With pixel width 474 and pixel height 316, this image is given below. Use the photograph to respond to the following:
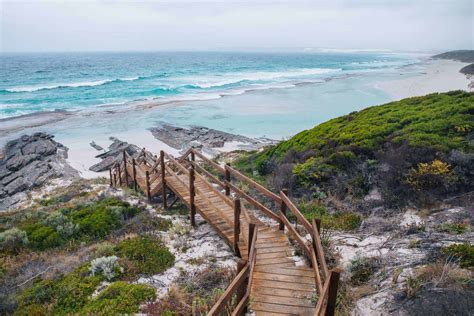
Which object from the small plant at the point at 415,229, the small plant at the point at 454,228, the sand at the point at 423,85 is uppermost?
the sand at the point at 423,85

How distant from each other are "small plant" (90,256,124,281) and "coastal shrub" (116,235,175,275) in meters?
0.37

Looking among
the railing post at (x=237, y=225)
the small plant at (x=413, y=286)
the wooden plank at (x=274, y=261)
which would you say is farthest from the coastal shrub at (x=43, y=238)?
the small plant at (x=413, y=286)

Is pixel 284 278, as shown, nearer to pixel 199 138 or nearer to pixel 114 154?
pixel 114 154

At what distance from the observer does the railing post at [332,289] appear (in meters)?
3.68

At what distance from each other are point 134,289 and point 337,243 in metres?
4.30

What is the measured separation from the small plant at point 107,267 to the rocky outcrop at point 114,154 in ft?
46.7

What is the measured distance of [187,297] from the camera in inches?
227

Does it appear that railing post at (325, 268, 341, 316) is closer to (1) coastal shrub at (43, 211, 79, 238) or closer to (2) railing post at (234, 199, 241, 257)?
(2) railing post at (234, 199, 241, 257)

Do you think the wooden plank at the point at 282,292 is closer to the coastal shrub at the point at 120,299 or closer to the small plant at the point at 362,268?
the small plant at the point at 362,268

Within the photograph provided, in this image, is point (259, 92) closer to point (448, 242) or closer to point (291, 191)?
point (291, 191)

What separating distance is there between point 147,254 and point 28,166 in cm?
1847

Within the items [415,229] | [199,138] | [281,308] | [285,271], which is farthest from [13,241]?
[199,138]

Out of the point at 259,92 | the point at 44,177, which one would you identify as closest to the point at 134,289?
the point at 44,177

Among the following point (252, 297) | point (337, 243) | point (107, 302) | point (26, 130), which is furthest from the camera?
point (26, 130)
